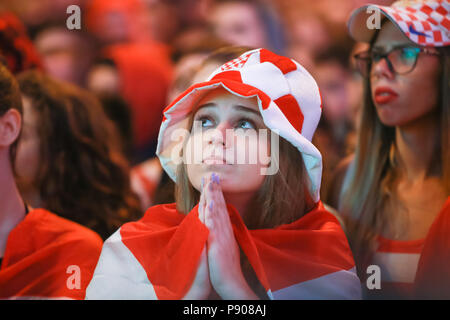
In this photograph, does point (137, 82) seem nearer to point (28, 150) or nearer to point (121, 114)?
point (121, 114)

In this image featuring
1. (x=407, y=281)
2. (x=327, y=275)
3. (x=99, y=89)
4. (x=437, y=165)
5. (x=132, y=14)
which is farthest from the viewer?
(x=132, y=14)

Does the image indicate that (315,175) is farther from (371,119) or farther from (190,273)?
(371,119)

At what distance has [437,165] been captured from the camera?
6.01 feet

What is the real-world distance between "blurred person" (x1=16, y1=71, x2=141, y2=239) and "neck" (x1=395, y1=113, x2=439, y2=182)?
3.52 feet

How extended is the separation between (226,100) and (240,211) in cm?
32

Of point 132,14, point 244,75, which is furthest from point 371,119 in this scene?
point 132,14

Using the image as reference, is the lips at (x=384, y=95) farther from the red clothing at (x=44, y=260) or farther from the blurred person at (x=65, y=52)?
the blurred person at (x=65, y=52)

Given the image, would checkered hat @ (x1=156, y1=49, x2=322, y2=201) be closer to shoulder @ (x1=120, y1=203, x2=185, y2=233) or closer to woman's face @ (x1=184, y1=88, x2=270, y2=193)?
woman's face @ (x1=184, y1=88, x2=270, y2=193)

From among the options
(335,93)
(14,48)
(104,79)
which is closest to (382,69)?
(335,93)

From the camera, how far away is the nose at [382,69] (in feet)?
5.97

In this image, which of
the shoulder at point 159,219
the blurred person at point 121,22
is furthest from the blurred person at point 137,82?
the shoulder at point 159,219

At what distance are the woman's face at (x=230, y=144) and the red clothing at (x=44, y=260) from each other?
0.50 m

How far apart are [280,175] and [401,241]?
569 millimetres

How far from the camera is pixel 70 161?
215 centimetres
